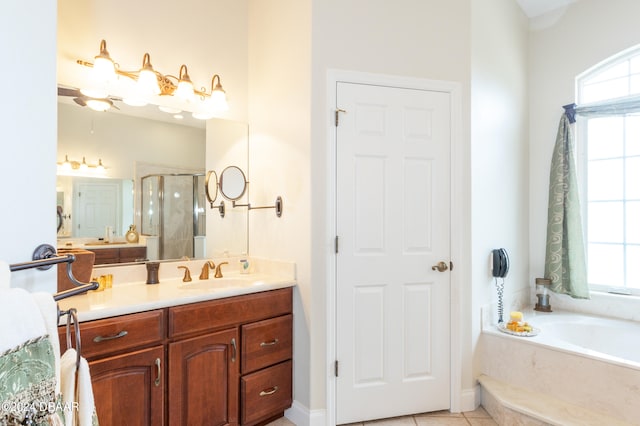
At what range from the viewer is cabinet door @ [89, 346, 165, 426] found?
4.84ft

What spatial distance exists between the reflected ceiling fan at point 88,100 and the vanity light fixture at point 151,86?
13 millimetres

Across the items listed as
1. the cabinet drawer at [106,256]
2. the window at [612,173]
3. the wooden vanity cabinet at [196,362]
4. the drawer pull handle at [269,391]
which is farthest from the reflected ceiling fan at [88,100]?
the window at [612,173]

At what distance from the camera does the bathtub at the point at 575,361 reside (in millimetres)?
1943

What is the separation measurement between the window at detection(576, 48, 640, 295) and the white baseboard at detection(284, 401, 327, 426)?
251 cm

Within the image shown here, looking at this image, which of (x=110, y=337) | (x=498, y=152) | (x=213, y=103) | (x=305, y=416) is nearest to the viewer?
(x=110, y=337)

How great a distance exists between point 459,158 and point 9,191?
2.28 metres

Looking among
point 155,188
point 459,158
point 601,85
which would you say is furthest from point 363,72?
point 601,85

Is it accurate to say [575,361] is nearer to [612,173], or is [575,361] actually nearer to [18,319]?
[612,173]

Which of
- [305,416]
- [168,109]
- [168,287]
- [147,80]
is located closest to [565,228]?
[305,416]

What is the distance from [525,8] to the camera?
3.14 metres

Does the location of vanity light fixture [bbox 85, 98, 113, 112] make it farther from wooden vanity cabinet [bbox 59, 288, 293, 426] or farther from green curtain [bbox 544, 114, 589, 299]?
green curtain [bbox 544, 114, 589, 299]

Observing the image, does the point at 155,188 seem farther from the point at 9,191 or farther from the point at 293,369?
the point at 293,369

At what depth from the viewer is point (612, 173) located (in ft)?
9.60

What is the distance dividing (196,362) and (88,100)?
1574 millimetres
